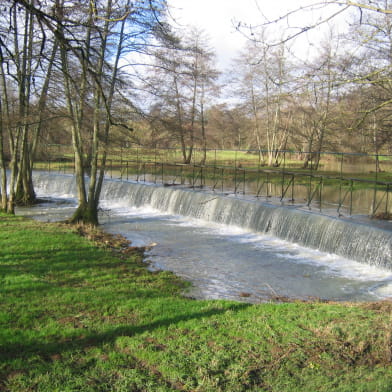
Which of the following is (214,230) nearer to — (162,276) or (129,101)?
(129,101)

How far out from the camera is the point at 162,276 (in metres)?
8.28

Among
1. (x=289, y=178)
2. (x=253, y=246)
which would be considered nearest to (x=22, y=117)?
(x=253, y=246)

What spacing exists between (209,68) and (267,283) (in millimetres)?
27032

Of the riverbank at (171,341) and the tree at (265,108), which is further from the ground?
the tree at (265,108)

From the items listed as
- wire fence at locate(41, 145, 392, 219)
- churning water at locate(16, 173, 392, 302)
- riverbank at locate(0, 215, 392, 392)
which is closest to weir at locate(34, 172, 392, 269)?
churning water at locate(16, 173, 392, 302)

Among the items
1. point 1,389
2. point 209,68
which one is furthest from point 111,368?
point 209,68

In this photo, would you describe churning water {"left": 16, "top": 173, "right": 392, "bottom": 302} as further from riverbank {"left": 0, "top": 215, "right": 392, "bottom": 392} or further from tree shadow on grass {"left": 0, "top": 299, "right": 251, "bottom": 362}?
tree shadow on grass {"left": 0, "top": 299, "right": 251, "bottom": 362}

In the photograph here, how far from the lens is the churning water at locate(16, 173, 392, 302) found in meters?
8.58

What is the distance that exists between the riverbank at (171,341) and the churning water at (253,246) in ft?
6.36

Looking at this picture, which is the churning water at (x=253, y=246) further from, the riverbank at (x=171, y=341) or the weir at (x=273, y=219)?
the riverbank at (x=171, y=341)

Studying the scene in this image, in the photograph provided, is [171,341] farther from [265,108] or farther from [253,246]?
[265,108]

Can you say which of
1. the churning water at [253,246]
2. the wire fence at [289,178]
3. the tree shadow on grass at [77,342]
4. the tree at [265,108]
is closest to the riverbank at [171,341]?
the tree shadow on grass at [77,342]

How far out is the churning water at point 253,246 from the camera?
8.58m

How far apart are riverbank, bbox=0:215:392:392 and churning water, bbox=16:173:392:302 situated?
1939 millimetres
